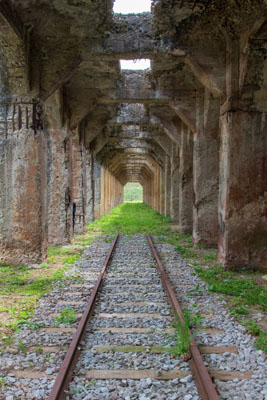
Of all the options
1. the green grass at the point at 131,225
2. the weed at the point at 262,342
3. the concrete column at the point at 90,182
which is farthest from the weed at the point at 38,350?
the concrete column at the point at 90,182

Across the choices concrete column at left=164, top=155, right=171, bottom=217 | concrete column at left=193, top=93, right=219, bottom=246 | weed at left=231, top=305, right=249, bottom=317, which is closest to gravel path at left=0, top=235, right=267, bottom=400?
weed at left=231, top=305, right=249, bottom=317

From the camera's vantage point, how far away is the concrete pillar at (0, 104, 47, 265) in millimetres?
8734

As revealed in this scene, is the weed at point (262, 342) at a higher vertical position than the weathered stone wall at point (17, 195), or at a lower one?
lower

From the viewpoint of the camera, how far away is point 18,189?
28.7ft

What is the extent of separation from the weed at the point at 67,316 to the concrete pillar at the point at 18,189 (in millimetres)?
3626

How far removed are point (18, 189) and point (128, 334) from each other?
5.24 m

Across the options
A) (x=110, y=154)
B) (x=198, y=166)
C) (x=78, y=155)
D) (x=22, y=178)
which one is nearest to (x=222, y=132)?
(x=198, y=166)

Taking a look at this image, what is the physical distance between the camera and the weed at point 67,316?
16.5ft

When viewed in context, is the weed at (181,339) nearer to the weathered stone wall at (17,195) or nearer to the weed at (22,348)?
the weed at (22,348)

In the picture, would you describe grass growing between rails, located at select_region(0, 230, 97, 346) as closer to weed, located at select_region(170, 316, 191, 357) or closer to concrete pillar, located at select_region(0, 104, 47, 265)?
concrete pillar, located at select_region(0, 104, 47, 265)

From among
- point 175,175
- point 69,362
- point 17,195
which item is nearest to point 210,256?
point 17,195

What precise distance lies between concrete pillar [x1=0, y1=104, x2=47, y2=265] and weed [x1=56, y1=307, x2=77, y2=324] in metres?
3.63

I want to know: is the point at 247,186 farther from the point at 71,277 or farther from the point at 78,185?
the point at 78,185

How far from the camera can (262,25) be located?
7.22m
